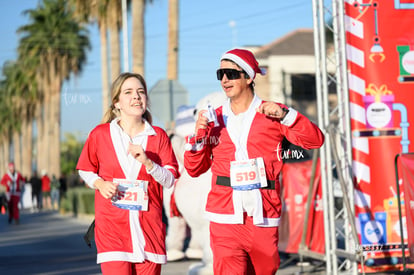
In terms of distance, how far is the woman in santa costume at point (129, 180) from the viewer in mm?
5203

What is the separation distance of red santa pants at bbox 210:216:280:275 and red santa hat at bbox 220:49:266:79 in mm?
939

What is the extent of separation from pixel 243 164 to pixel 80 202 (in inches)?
945

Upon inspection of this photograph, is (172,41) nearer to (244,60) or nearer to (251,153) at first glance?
(244,60)

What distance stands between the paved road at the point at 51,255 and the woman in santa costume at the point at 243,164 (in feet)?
18.1

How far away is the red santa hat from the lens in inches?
205

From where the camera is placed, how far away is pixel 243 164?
5.04 m

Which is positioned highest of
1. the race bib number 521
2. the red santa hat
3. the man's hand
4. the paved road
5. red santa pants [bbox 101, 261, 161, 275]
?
the red santa hat

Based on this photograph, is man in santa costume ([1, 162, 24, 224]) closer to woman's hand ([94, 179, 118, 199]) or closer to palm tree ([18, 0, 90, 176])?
woman's hand ([94, 179, 118, 199])

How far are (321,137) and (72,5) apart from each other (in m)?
25.1

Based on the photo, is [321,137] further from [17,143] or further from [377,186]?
[17,143]

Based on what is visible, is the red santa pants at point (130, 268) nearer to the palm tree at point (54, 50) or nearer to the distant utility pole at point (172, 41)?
the distant utility pole at point (172, 41)

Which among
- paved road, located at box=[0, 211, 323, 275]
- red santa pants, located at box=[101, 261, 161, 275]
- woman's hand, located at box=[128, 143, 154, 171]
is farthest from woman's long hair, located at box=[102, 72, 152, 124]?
paved road, located at box=[0, 211, 323, 275]

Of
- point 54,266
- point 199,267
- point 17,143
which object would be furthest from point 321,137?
point 17,143

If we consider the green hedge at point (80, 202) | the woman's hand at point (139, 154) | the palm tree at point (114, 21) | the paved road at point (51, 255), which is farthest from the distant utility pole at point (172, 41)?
the woman's hand at point (139, 154)
